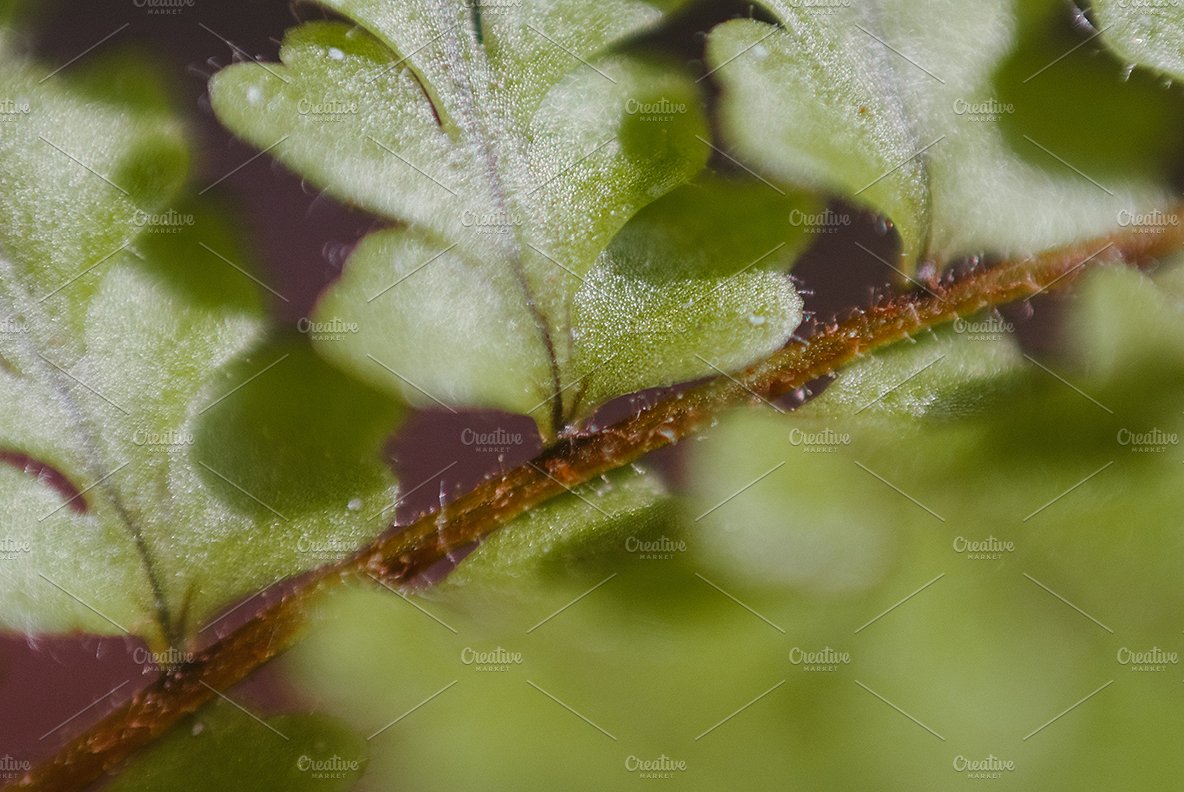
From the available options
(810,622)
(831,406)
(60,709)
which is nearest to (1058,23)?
(831,406)

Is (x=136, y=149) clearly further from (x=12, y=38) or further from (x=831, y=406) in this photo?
(x=831, y=406)

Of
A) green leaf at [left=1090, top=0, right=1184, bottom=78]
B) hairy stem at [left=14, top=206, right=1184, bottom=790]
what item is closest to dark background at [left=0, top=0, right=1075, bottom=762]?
hairy stem at [left=14, top=206, right=1184, bottom=790]

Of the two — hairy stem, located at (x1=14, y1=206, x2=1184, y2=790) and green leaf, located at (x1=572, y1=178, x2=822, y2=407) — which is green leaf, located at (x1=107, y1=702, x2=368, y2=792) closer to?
hairy stem, located at (x1=14, y1=206, x2=1184, y2=790)

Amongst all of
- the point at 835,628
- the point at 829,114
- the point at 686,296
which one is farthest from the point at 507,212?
the point at 835,628

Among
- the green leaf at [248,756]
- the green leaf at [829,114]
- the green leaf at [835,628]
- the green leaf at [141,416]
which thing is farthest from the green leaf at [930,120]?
the green leaf at [248,756]

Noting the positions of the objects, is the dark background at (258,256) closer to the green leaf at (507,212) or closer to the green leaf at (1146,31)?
the green leaf at (507,212)
